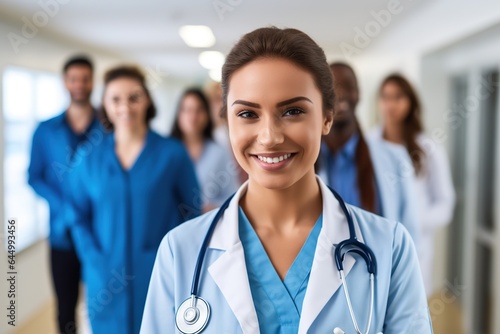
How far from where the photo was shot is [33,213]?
3.45 meters

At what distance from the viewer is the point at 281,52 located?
803mm

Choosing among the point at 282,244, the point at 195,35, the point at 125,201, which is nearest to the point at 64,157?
the point at 125,201

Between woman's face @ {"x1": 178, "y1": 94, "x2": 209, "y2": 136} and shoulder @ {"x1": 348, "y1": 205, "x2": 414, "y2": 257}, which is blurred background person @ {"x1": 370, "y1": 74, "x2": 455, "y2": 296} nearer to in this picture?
woman's face @ {"x1": 178, "y1": 94, "x2": 209, "y2": 136}

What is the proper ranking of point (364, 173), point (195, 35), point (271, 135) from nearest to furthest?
point (271, 135)
point (364, 173)
point (195, 35)

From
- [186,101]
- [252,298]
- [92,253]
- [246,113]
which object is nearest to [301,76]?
[246,113]

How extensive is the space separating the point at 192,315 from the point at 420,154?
1.68 m

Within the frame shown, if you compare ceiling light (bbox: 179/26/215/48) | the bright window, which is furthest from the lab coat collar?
ceiling light (bbox: 179/26/215/48)

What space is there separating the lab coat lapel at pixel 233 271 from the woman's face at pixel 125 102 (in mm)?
864

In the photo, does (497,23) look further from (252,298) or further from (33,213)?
(33,213)

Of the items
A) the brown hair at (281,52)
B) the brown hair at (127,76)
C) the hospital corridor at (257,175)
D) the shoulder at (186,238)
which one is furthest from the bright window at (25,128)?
the brown hair at (281,52)

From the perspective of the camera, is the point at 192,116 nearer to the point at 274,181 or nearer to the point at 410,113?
the point at 410,113

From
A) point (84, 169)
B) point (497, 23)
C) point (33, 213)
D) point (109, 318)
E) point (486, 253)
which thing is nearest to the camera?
point (109, 318)

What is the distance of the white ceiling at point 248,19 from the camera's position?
1706 mm

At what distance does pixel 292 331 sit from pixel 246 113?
1.10ft
